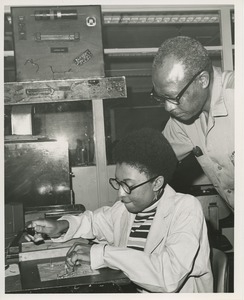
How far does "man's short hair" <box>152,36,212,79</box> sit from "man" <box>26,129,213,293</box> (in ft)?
0.94

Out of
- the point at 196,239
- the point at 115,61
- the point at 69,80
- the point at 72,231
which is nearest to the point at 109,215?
the point at 72,231

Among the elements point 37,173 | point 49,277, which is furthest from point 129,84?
point 49,277

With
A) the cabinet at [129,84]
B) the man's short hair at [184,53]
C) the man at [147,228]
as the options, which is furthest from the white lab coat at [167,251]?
the cabinet at [129,84]

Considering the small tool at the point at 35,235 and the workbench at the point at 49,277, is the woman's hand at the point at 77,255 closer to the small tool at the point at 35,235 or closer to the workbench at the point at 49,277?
the workbench at the point at 49,277

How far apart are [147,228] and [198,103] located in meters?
0.57

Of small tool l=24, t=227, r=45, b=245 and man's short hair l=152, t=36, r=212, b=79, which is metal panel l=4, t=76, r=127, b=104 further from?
small tool l=24, t=227, r=45, b=245

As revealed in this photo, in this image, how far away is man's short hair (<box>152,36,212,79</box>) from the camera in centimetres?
131

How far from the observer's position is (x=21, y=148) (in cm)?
189

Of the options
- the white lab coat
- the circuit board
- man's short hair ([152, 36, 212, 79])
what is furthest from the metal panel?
the circuit board

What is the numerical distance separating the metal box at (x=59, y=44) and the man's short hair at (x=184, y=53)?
31.9 inches

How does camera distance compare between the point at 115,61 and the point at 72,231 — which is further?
the point at 115,61

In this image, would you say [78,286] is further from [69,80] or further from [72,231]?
[69,80]

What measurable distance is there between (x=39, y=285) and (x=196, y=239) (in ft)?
1.72
